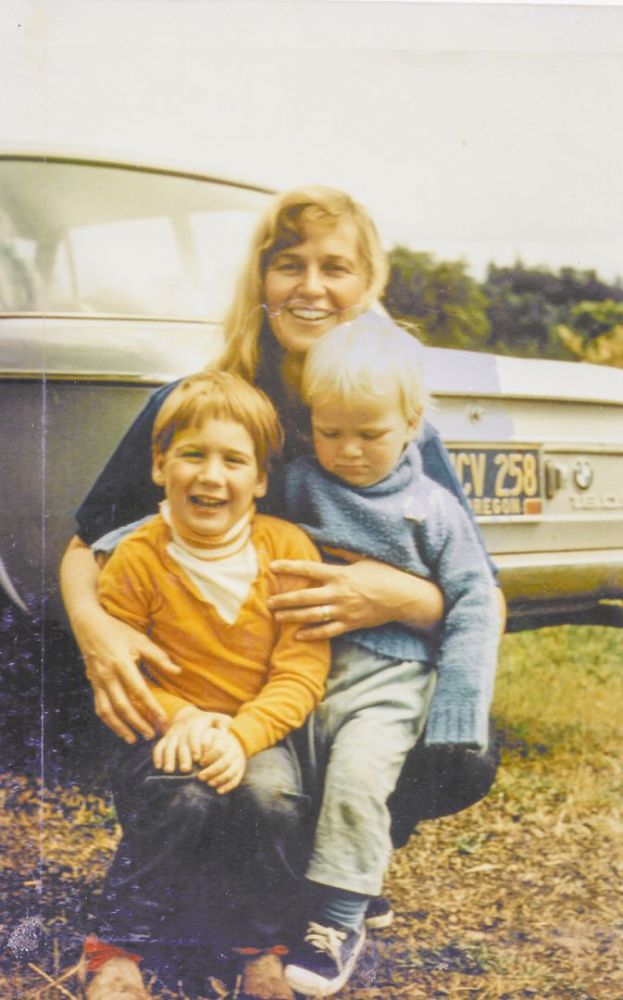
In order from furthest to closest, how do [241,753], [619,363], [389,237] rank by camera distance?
[619,363]
[389,237]
[241,753]

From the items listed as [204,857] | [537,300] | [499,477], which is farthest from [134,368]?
[204,857]

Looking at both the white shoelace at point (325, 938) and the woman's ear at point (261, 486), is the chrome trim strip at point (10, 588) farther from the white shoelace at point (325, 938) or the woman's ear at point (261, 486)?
the white shoelace at point (325, 938)

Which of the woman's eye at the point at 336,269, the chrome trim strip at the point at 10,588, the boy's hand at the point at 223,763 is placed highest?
the woman's eye at the point at 336,269

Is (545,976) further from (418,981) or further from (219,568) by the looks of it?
(219,568)

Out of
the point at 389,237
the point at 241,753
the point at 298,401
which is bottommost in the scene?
the point at 241,753

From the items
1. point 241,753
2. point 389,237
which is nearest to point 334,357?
point 389,237

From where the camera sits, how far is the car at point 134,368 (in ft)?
9.34

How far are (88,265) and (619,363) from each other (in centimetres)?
149

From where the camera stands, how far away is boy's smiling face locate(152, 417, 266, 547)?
2.75 metres

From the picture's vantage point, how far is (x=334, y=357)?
2779 millimetres

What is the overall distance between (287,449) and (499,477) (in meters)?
0.58

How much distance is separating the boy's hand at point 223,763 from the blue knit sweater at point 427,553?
402mm

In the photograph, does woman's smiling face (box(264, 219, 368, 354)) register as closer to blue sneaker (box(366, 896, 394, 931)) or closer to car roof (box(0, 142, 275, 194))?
car roof (box(0, 142, 275, 194))

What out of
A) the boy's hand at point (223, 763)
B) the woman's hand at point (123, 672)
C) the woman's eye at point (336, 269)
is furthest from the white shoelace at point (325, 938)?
the woman's eye at point (336, 269)
